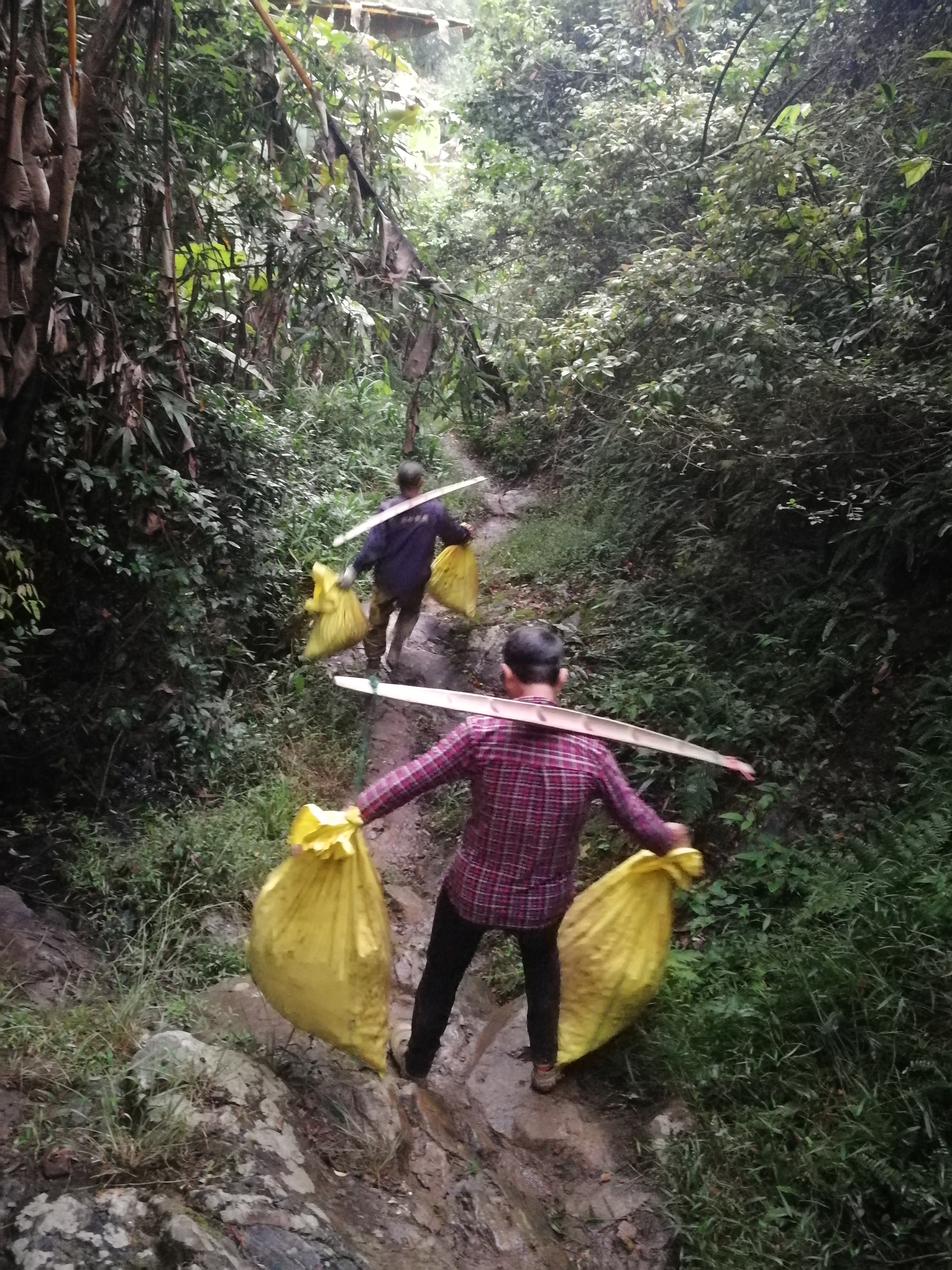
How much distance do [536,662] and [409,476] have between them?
2882 millimetres

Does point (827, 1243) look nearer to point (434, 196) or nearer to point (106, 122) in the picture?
point (106, 122)

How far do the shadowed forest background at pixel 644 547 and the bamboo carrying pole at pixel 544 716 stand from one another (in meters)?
0.88

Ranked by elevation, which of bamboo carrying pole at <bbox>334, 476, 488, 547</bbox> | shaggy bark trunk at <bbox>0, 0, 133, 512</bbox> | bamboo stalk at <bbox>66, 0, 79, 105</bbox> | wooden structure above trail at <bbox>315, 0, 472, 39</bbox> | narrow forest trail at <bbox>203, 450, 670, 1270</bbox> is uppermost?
wooden structure above trail at <bbox>315, 0, 472, 39</bbox>

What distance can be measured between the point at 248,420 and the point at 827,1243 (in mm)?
4711

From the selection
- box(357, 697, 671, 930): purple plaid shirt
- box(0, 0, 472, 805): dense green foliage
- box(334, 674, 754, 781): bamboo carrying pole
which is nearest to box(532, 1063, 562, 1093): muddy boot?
box(357, 697, 671, 930): purple plaid shirt

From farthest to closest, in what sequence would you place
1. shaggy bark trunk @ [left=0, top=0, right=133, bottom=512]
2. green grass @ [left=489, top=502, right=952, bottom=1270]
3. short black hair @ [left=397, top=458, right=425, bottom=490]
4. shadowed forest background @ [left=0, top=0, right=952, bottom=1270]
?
short black hair @ [left=397, top=458, right=425, bottom=490], shaggy bark trunk @ [left=0, top=0, right=133, bottom=512], shadowed forest background @ [left=0, top=0, right=952, bottom=1270], green grass @ [left=489, top=502, right=952, bottom=1270]

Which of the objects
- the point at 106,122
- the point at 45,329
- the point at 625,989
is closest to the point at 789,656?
the point at 625,989

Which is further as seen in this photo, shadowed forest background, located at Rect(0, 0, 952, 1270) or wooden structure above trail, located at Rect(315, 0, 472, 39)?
wooden structure above trail, located at Rect(315, 0, 472, 39)

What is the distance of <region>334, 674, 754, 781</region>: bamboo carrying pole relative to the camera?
243 centimetres

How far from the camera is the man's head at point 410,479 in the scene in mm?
5148

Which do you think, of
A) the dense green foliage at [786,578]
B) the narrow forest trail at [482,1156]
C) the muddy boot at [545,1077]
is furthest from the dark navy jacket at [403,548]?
the muddy boot at [545,1077]

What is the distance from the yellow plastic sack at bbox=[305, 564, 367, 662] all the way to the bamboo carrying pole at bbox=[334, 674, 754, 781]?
8.46ft

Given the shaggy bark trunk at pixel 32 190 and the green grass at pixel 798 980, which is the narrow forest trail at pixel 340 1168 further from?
the shaggy bark trunk at pixel 32 190

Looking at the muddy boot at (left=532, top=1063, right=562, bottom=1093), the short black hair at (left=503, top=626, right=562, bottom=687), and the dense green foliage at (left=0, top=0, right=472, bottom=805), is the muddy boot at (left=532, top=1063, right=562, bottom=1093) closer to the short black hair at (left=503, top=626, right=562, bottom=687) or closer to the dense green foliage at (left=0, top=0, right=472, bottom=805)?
the short black hair at (left=503, top=626, right=562, bottom=687)
